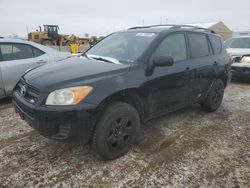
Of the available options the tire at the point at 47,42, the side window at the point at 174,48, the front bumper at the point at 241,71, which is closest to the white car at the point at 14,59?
the side window at the point at 174,48

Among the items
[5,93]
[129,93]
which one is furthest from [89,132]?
[5,93]

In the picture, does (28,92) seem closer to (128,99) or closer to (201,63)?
(128,99)

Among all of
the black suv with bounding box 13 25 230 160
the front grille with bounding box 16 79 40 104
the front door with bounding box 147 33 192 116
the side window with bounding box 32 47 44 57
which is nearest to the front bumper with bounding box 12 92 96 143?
the black suv with bounding box 13 25 230 160

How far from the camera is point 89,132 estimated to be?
2748 mm

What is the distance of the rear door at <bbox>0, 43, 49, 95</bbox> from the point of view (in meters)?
5.03

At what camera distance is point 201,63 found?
4234mm

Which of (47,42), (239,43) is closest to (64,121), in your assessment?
(239,43)

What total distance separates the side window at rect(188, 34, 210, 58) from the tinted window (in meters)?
3.60

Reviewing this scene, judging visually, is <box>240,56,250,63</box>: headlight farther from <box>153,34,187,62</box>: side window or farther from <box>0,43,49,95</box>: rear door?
<box>0,43,49,95</box>: rear door

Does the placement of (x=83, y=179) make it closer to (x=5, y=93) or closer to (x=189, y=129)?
(x=189, y=129)

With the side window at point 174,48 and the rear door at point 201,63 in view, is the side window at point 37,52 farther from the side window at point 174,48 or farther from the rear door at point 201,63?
the rear door at point 201,63

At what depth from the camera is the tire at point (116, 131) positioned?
2.81 meters

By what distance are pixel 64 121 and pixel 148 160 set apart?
1.21m

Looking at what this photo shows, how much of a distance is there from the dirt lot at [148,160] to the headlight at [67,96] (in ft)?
2.76
